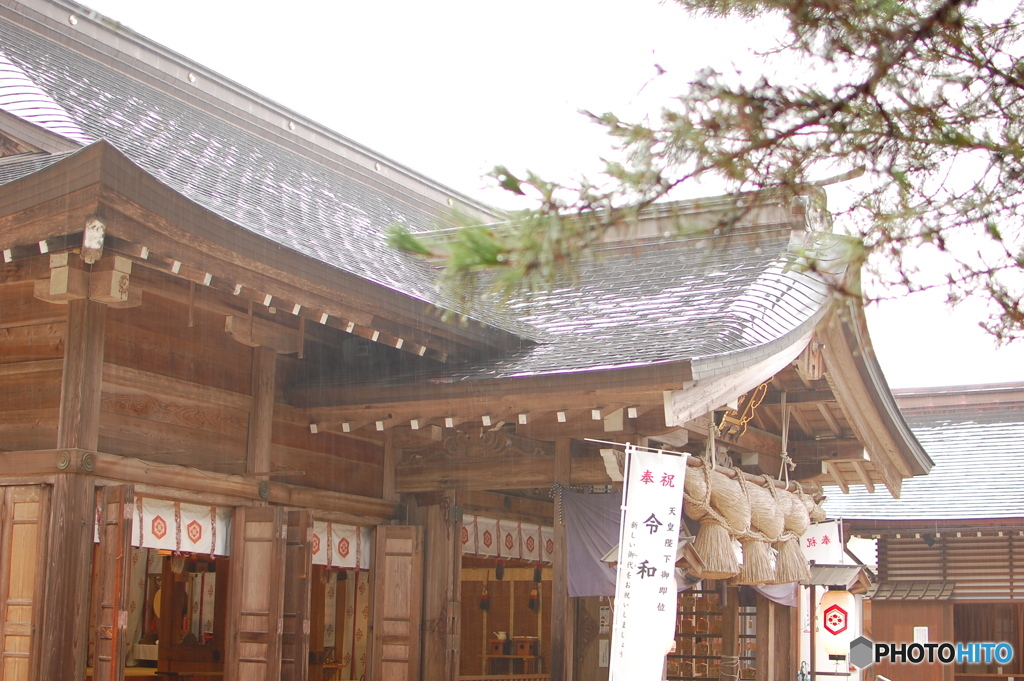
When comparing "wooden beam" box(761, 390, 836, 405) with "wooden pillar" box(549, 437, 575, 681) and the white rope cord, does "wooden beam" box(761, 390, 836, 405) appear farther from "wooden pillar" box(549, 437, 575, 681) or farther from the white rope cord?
"wooden pillar" box(549, 437, 575, 681)

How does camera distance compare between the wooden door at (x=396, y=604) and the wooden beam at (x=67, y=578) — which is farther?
the wooden door at (x=396, y=604)

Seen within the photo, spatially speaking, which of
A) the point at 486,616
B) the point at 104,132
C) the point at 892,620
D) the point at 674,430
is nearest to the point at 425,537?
the point at 674,430

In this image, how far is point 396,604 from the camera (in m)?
8.96

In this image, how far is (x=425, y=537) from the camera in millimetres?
9562

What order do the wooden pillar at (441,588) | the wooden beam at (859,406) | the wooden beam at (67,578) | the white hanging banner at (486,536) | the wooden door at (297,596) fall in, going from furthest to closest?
the white hanging banner at (486,536)
the wooden beam at (859,406)
the wooden pillar at (441,588)
the wooden door at (297,596)
the wooden beam at (67,578)

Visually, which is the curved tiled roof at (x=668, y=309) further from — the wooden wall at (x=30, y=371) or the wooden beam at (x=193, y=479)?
the wooden wall at (x=30, y=371)

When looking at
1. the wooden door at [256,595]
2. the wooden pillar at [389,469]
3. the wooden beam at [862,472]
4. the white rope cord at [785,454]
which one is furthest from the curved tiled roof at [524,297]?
the wooden beam at [862,472]

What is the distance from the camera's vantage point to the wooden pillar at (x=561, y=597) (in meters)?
8.76

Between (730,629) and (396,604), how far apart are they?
393 centimetres

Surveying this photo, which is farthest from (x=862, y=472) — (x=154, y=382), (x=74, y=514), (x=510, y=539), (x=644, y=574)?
(x=74, y=514)

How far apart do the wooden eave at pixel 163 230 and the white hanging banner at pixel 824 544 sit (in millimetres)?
7170

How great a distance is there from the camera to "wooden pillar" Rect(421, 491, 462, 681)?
30.7 ft

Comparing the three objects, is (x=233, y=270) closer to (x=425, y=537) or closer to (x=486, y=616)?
(x=425, y=537)

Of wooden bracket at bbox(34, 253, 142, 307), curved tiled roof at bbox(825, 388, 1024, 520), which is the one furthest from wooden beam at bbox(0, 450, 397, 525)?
curved tiled roof at bbox(825, 388, 1024, 520)
